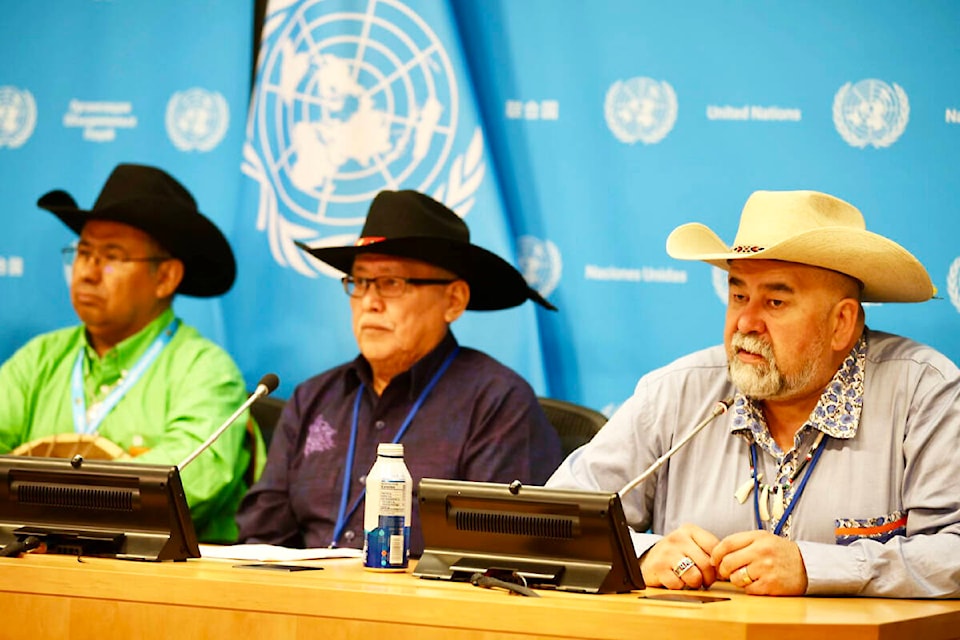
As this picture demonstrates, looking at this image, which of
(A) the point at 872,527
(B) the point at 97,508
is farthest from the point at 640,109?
(B) the point at 97,508

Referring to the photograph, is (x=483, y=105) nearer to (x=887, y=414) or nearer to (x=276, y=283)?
(x=276, y=283)

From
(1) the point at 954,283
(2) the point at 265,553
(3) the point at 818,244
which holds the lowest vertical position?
(2) the point at 265,553

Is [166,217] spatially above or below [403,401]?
above

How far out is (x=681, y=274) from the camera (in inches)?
166

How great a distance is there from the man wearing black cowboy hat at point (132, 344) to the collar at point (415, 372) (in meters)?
0.55

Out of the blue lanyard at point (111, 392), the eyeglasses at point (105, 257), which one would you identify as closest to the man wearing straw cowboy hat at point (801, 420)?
the blue lanyard at point (111, 392)

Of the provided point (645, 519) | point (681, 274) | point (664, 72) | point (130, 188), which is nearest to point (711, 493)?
point (645, 519)

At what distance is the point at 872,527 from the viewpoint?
9.41 ft

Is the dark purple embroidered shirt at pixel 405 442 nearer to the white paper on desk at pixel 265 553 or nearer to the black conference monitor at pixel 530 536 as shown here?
the white paper on desk at pixel 265 553

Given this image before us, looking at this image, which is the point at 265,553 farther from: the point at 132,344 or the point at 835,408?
the point at 132,344

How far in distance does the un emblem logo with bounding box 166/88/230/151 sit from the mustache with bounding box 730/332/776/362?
2519mm

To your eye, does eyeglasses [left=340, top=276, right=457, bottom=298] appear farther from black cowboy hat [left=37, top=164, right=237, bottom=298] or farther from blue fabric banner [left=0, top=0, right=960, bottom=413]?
black cowboy hat [left=37, top=164, right=237, bottom=298]

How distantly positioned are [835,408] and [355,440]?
4.81 feet

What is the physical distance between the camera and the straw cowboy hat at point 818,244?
2.93 meters
